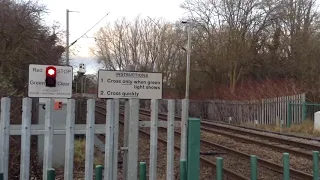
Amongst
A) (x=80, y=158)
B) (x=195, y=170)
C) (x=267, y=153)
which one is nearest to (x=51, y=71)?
(x=195, y=170)

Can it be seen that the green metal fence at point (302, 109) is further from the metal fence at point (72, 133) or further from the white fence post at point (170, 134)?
the metal fence at point (72, 133)

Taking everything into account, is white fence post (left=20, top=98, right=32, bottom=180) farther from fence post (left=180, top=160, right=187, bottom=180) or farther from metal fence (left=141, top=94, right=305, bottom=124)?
metal fence (left=141, top=94, right=305, bottom=124)

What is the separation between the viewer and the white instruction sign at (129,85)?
Result: 5281 mm

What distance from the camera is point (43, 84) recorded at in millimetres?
5547

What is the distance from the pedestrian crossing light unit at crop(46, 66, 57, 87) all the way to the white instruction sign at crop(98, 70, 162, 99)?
69 centimetres

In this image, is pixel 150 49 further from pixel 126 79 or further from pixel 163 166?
pixel 126 79

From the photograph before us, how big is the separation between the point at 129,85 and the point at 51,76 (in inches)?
40.5

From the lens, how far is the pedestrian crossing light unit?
5485 millimetres

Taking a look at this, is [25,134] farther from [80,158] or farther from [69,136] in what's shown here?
[80,158]

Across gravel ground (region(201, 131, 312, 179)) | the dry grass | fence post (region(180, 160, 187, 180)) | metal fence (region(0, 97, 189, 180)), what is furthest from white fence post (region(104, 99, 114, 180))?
the dry grass

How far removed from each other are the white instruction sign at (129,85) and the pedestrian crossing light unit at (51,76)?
0.69m

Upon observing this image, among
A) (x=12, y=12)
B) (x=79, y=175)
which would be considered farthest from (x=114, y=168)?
(x=12, y=12)

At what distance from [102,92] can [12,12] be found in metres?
14.7

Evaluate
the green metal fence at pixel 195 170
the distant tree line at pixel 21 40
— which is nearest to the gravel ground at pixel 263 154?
the green metal fence at pixel 195 170
